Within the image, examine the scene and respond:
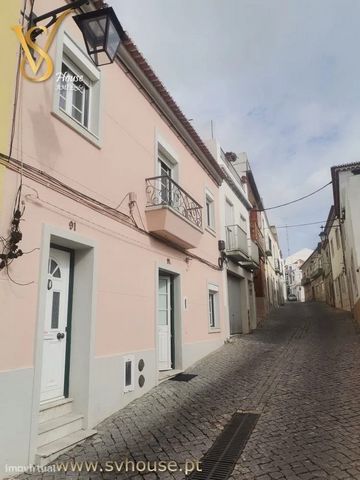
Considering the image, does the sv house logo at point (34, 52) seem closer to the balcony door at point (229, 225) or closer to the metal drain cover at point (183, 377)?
the metal drain cover at point (183, 377)

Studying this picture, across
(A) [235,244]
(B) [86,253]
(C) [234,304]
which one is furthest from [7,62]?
(C) [234,304]

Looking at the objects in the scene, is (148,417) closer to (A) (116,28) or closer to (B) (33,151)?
(B) (33,151)

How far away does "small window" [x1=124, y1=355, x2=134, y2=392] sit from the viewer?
21.1 feet

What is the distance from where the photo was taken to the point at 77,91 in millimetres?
6297

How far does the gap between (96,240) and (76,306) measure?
1.07 metres

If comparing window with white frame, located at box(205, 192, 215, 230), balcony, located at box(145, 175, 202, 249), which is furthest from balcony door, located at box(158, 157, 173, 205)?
window with white frame, located at box(205, 192, 215, 230)

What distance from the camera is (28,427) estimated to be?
419 centimetres

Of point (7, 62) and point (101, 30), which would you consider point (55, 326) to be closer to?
point (7, 62)

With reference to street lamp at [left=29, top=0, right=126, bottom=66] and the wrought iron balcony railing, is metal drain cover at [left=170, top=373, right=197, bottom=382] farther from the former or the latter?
street lamp at [left=29, top=0, right=126, bottom=66]

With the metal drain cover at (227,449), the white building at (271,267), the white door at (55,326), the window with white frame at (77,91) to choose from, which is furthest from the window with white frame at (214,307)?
the white building at (271,267)

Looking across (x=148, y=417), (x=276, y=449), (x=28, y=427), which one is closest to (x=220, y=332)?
(x=148, y=417)

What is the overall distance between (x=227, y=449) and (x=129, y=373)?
258 cm

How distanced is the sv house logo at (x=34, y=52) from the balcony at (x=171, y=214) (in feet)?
10.6

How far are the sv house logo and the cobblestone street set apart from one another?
15.9 ft
